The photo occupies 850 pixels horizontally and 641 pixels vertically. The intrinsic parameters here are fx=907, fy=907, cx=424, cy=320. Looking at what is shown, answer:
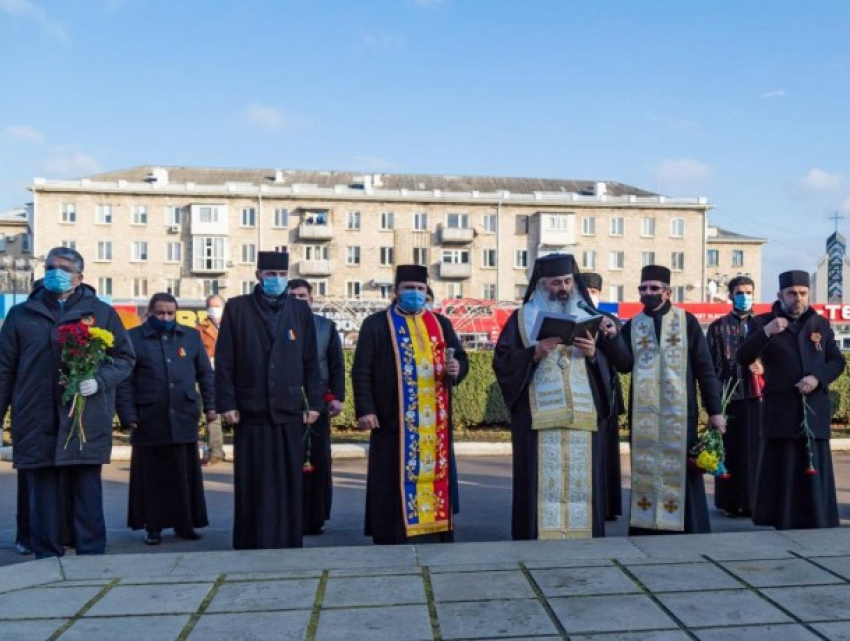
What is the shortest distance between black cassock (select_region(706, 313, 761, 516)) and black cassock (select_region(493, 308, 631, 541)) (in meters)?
2.40

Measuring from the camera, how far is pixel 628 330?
7.04m

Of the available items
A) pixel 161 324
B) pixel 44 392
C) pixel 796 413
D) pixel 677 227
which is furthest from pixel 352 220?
pixel 44 392

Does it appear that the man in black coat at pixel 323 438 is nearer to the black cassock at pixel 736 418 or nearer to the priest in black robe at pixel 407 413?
the priest in black robe at pixel 407 413

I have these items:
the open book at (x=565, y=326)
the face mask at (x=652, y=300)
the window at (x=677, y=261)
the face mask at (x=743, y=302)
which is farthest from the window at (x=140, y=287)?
the open book at (x=565, y=326)

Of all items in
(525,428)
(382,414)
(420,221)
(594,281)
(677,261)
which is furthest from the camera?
(677,261)

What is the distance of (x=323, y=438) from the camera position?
7.98 metres

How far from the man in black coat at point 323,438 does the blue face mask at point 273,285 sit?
Result: 81 cm

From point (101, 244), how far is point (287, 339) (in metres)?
62.4

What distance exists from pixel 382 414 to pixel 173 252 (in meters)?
62.2

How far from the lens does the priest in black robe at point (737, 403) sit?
320 inches

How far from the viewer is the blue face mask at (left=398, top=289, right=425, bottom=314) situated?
668cm

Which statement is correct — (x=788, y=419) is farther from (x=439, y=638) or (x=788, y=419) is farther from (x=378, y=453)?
(x=439, y=638)

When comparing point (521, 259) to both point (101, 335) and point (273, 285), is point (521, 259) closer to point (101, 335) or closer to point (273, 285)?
point (273, 285)

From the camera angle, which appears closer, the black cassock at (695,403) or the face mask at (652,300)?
the black cassock at (695,403)
